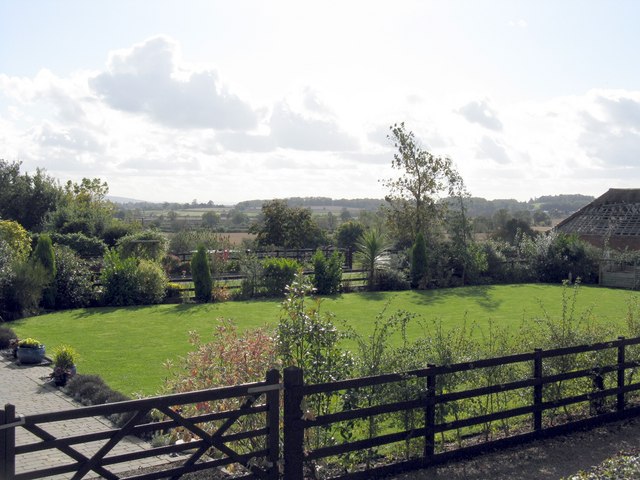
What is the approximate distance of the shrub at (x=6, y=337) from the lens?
14.0 meters

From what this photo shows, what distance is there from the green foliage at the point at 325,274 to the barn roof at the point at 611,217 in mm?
18695

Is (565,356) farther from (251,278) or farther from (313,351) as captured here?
(251,278)

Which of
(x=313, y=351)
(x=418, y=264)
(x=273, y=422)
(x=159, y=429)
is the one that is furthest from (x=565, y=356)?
(x=418, y=264)

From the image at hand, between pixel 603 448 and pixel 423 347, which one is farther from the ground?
pixel 423 347

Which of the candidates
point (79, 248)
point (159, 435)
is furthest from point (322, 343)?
point (79, 248)

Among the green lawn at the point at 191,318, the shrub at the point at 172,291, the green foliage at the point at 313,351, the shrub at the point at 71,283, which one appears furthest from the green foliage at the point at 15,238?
the green foliage at the point at 313,351

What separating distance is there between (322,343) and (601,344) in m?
3.74

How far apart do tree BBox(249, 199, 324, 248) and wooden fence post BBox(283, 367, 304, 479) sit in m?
32.0

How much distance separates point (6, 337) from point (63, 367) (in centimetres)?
405

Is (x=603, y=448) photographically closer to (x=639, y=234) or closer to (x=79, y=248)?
(x=79, y=248)

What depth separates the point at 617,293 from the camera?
25484mm

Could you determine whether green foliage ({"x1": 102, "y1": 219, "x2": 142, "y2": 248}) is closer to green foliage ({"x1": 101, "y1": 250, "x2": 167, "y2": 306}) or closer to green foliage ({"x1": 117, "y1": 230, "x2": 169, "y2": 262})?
green foliage ({"x1": 117, "y1": 230, "x2": 169, "y2": 262})

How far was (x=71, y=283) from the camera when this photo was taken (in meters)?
20.0

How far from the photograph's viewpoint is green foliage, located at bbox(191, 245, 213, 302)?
21.6 meters
